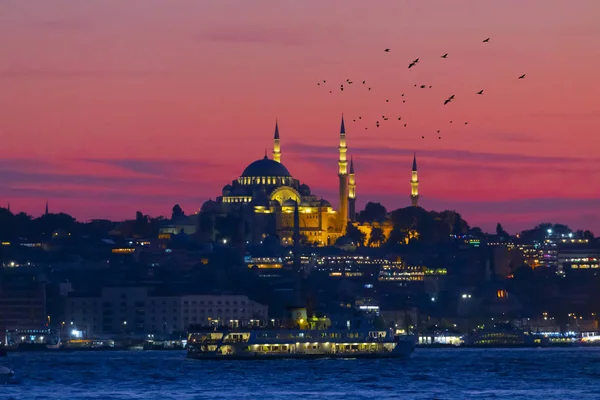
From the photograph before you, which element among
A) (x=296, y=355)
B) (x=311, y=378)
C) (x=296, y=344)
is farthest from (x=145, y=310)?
(x=311, y=378)

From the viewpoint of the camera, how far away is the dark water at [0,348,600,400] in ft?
238

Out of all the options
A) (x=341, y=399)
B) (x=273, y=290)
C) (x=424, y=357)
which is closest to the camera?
(x=341, y=399)

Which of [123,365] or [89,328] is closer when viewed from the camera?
[123,365]

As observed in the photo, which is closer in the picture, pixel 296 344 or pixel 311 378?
pixel 311 378

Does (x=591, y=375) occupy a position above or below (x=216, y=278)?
below

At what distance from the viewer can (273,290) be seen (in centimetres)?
17350

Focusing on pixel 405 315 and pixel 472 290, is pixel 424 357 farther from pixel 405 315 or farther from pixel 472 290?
pixel 472 290

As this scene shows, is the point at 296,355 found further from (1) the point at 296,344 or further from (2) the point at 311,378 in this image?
(2) the point at 311,378

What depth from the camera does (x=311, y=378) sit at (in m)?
82.3

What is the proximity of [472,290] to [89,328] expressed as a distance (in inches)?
1790

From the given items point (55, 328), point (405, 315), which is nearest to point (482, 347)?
point (405, 315)

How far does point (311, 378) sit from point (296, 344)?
667 inches

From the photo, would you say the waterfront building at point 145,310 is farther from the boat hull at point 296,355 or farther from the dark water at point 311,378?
the boat hull at point 296,355

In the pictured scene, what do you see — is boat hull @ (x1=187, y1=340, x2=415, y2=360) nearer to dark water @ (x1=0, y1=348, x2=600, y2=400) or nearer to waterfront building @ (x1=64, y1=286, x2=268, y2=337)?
dark water @ (x1=0, y1=348, x2=600, y2=400)
